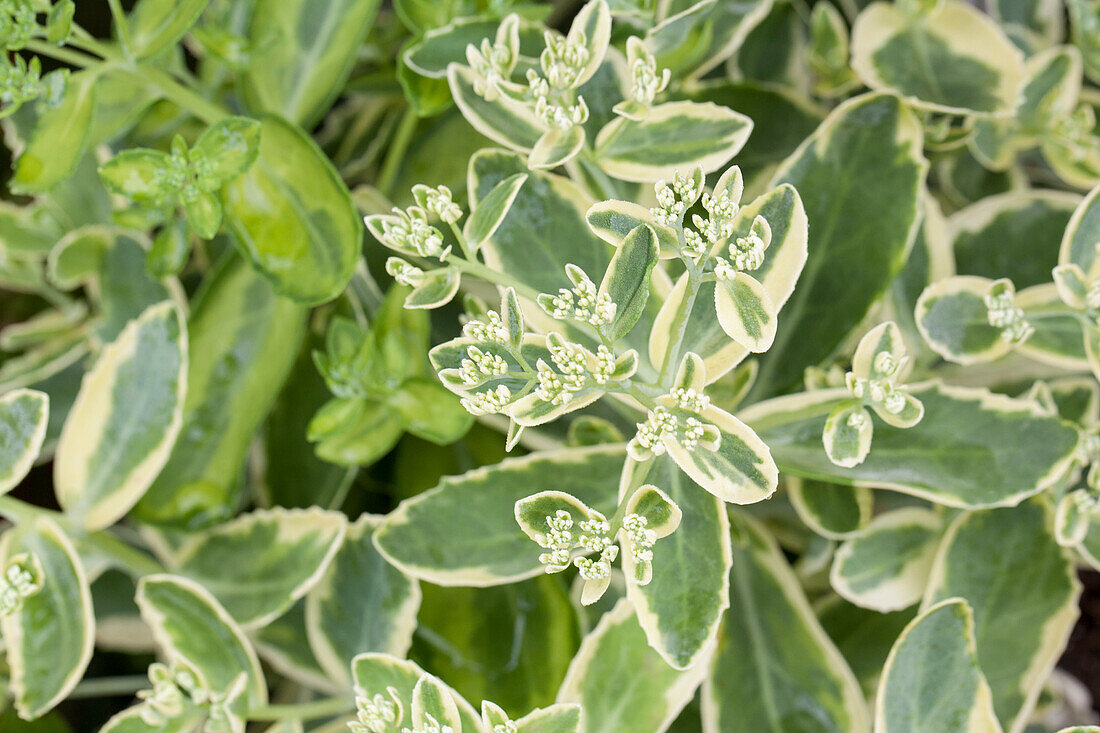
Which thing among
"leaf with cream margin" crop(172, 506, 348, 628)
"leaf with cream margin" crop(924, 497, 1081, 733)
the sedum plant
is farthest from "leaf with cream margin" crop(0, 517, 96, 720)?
"leaf with cream margin" crop(924, 497, 1081, 733)

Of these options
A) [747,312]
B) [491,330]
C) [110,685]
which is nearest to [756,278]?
[747,312]

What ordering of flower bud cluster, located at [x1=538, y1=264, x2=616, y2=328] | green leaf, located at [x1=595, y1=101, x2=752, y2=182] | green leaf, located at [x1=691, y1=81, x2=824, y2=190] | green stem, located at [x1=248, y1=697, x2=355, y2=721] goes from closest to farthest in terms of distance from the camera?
flower bud cluster, located at [x1=538, y1=264, x2=616, y2=328], green leaf, located at [x1=595, y1=101, x2=752, y2=182], green stem, located at [x1=248, y1=697, x2=355, y2=721], green leaf, located at [x1=691, y1=81, x2=824, y2=190]

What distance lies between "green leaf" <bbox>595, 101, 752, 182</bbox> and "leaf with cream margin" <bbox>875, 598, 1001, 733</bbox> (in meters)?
0.34

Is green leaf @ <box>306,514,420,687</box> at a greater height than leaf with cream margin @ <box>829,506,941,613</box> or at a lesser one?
lesser

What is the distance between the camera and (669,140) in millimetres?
633

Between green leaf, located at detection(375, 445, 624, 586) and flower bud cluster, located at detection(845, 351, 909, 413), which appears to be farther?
green leaf, located at detection(375, 445, 624, 586)

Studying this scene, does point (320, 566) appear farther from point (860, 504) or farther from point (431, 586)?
point (860, 504)

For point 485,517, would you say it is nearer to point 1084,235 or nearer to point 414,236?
point 414,236

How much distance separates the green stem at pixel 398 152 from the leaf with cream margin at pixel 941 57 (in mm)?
394

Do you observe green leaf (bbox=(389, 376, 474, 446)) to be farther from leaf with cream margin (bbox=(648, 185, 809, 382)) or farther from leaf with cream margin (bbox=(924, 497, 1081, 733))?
leaf with cream margin (bbox=(924, 497, 1081, 733))

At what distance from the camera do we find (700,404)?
0.50 metres

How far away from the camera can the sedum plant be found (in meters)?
0.55

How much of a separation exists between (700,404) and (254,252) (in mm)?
381

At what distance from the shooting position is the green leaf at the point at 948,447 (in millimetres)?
620
